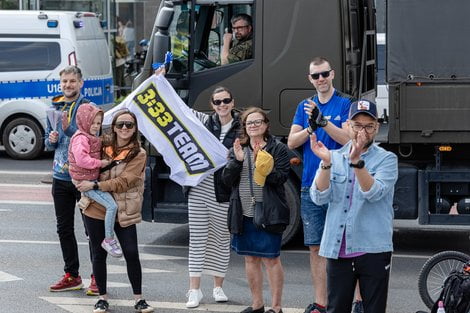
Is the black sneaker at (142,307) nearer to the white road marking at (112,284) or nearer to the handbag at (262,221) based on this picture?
the white road marking at (112,284)

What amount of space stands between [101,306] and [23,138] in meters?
10.8

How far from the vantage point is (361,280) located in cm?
637

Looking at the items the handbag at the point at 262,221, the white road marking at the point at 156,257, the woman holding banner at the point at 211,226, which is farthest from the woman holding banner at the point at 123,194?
the white road marking at the point at 156,257

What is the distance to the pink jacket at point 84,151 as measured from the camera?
840cm

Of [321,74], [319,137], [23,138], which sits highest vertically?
[321,74]

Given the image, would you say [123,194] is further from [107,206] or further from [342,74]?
[342,74]

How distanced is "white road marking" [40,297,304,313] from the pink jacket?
1.03 m

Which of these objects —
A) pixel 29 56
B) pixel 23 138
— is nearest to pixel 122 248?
pixel 23 138

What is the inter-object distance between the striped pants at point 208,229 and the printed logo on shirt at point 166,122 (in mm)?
305

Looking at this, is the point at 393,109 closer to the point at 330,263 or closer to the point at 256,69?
the point at 256,69

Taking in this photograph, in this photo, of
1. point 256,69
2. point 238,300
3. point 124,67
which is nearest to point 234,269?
point 238,300

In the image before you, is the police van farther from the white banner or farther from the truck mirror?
the white banner

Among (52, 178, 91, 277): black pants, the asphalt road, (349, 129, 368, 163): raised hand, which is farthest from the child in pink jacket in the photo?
(349, 129, 368, 163): raised hand

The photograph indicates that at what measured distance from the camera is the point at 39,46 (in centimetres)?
1878
